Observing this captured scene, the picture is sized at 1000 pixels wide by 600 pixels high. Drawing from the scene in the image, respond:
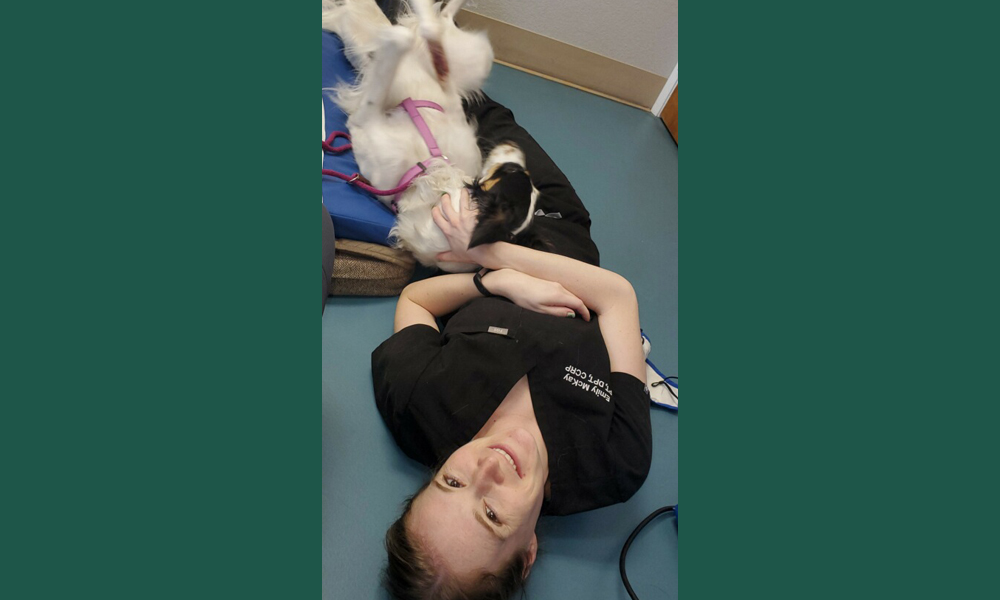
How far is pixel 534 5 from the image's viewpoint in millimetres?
2021

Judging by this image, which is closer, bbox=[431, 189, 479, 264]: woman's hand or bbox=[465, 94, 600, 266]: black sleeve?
bbox=[431, 189, 479, 264]: woman's hand

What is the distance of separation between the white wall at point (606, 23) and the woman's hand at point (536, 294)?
1199mm

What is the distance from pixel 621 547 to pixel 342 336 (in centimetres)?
77

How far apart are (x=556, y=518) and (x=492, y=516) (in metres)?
0.36

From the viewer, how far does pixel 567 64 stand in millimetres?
2139

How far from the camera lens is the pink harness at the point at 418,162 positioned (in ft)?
4.58

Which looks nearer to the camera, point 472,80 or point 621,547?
point 621,547

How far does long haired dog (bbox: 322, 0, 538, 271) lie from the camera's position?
134 cm

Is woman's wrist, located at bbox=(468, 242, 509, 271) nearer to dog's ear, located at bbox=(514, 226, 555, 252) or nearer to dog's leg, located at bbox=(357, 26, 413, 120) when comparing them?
dog's ear, located at bbox=(514, 226, 555, 252)

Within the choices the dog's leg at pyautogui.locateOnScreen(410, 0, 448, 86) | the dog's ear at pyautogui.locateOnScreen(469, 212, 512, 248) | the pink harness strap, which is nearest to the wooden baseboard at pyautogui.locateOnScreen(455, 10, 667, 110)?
the dog's leg at pyautogui.locateOnScreen(410, 0, 448, 86)

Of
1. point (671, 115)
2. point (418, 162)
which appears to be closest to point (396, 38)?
point (418, 162)

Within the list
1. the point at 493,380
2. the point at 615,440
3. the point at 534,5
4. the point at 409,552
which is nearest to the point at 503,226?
the point at 493,380

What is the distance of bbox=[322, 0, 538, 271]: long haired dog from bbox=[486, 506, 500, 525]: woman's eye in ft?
2.00

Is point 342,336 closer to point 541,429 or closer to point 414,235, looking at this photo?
point 414,235
